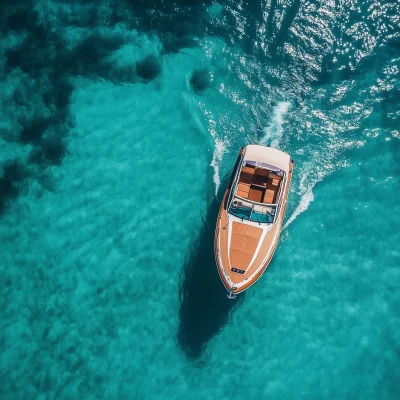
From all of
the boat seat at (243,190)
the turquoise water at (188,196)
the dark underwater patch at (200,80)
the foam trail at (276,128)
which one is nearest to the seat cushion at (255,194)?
the boat seat at (243,190)

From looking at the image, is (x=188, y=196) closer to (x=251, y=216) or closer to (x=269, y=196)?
(x=251, y=216)

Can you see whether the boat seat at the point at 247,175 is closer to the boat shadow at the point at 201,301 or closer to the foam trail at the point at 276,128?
the foam trail at the point at 276,128

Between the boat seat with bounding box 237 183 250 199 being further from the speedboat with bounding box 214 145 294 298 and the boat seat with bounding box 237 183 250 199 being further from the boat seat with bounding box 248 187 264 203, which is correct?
the boat seat with bounding box 248 187 264 203

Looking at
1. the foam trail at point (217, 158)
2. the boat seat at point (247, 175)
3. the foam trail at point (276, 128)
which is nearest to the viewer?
the boat seat at point (247, 175)

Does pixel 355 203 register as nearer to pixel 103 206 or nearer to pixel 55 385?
pixel 103 206

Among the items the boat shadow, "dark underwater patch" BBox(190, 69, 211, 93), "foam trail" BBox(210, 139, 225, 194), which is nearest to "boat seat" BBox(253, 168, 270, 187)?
"foam trail" BBox(210, 139, 225, 194)
